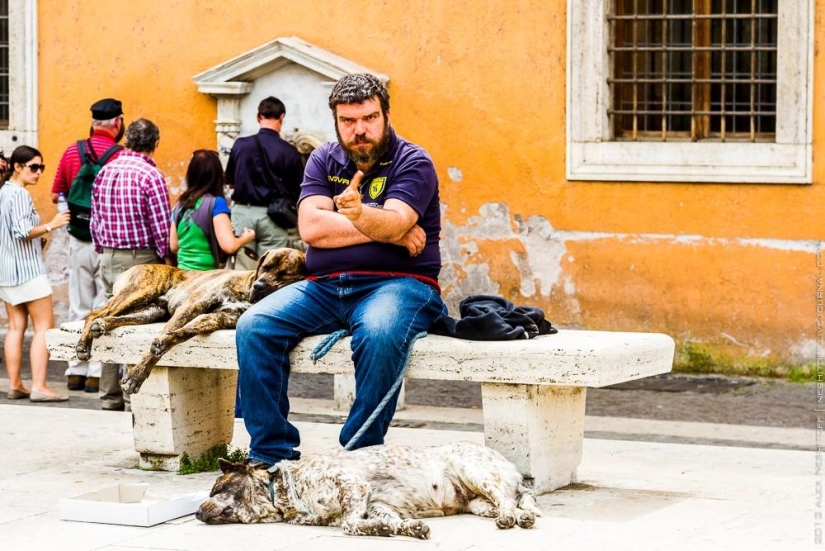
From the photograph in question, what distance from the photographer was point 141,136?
9.45 m

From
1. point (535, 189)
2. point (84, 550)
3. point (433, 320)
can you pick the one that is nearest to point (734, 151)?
point (535, 189)

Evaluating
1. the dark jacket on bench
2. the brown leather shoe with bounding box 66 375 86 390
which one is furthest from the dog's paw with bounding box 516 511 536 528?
the brown leather shoe with bounding box 66 375 86 390

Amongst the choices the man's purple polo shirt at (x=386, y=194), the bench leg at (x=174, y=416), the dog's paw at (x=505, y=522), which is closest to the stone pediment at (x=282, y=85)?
the bench leg at (x=174, y=416)

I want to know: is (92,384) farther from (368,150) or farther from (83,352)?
(368,150)

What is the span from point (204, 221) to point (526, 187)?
12.2 feet

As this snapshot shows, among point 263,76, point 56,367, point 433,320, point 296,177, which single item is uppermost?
point 263,76

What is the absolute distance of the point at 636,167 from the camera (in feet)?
38.9

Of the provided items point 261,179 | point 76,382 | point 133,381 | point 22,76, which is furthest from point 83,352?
point 22,76

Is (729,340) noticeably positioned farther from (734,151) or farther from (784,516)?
(784,516)

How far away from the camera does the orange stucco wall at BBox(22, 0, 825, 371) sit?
1150 cm

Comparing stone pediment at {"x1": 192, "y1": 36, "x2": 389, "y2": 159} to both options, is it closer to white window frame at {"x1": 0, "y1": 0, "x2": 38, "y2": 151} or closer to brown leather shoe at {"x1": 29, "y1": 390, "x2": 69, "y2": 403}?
white window frame at {"x1": 0, "y1": 0, "x2": 38, "y2": 151}

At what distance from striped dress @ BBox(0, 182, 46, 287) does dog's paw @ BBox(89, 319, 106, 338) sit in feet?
9.62

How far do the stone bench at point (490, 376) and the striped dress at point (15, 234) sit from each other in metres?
2.70

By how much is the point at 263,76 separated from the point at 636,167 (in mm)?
3130
